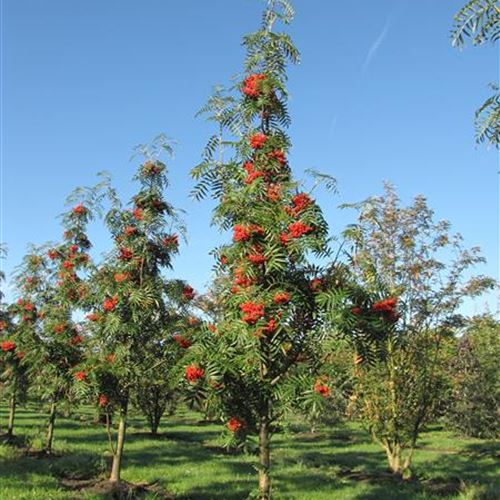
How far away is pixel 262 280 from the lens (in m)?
7.08

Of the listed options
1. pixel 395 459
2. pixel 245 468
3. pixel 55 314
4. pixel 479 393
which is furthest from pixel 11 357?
pixel 479 393

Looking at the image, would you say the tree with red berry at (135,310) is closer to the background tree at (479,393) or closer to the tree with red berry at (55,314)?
the tree with red berry at (55,314)

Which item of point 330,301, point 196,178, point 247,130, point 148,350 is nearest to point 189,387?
point 330,301

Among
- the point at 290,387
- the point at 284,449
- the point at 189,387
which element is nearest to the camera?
the point at 290,387

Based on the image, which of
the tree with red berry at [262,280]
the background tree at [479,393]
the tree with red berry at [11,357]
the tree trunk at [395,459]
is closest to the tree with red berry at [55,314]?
the tree with red berry at [11,357]

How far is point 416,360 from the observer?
15.7 m

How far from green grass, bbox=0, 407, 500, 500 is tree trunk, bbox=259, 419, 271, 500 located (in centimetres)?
451

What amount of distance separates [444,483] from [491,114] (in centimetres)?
1271

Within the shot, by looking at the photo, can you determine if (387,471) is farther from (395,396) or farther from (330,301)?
(330,301)

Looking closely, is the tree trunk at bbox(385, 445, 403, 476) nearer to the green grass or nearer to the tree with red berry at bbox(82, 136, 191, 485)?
the green grass

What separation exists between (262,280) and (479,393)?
82.1 feet

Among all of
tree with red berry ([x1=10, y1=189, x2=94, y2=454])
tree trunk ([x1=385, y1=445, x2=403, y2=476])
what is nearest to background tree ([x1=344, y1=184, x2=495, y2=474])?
tree trunk ([x1=385, y1=445, x2=403, y2=476])

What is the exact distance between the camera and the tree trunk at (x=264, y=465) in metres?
6.94

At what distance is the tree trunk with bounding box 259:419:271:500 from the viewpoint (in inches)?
273
